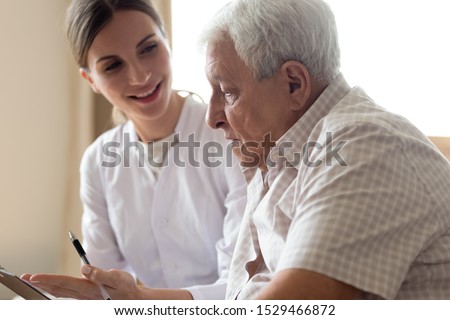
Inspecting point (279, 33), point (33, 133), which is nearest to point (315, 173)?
point (279, 33)

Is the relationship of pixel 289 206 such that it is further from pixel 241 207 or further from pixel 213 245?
pixel 213 245

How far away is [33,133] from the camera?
2166mm

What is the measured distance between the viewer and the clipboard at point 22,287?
3.74 feet

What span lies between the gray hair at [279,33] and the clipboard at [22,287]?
1.85ft

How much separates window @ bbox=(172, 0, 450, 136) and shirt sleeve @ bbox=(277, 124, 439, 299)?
1.41m

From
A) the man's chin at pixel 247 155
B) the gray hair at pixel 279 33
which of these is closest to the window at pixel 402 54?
the man's chin at pixel 247 155

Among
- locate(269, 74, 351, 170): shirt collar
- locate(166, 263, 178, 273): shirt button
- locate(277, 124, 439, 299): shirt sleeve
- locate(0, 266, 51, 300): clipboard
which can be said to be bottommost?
locate(166, 263, 178, 273): shirt button

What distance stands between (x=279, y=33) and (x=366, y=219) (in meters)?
0.38

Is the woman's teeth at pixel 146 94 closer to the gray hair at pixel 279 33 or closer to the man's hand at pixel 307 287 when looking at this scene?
the gray hair at pixel 279 33

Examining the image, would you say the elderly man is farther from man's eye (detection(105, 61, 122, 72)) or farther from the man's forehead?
man's eye (detection(105, 61, 122, 72))

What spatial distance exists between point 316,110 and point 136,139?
2.98ft

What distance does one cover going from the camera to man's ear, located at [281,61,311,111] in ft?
3.52

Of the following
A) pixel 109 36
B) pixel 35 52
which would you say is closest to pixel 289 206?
pixel 109 36

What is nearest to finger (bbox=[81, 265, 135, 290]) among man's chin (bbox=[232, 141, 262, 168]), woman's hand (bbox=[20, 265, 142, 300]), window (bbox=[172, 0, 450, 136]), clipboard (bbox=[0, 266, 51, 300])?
woman's hand (bbox=[20, 265, 142, 300])
